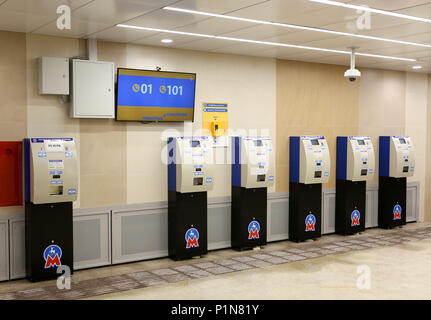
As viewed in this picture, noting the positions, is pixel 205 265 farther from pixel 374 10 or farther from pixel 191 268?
pixel 374 10

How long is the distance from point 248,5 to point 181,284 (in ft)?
10.4

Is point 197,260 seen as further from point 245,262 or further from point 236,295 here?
point 236,295

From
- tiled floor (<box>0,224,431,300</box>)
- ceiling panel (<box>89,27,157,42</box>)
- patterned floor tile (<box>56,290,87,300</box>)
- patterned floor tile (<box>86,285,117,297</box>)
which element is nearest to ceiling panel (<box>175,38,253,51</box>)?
ceiling panel (<box>89,27,157,42</box>)

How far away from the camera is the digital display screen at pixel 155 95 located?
254 inches

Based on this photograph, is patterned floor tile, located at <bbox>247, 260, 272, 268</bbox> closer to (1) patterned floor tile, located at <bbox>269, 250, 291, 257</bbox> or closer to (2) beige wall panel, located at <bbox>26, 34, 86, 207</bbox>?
(1) patterned floor tile, located at <bbox>269, 250, 291, 257</bbox>

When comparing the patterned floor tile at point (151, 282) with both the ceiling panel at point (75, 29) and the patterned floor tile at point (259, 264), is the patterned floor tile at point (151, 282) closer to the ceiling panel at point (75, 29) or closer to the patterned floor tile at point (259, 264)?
the patterned floor tile at point (259, 264)

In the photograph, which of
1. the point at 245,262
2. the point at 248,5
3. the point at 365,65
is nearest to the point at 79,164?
the point at 245,262

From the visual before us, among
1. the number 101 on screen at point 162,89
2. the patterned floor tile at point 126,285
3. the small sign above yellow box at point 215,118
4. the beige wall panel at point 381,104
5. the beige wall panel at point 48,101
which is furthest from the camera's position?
the beige wall panel at point 381,104

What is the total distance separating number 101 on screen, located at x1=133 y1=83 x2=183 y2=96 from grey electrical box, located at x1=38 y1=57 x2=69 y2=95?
94cm

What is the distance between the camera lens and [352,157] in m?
8.37

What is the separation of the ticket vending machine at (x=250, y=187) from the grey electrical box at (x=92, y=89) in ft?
6.78

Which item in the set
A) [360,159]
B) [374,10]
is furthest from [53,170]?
[360,159]

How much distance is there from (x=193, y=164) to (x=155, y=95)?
1.07 m

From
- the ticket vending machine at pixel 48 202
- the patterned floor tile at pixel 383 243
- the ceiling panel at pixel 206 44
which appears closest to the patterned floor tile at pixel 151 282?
the ticket vending machine at pixel 48 202
